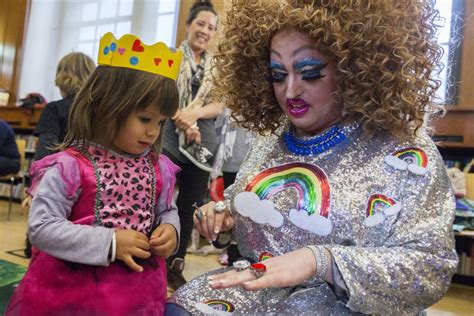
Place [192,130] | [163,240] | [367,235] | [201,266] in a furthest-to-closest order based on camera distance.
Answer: [201,266] → [192,130] → [163,240] → [367,235]

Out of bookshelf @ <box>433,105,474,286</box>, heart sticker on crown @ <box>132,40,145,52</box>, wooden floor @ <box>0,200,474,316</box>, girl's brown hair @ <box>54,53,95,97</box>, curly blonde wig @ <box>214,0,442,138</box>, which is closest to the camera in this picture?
curly blonde wig @ <box>214,0,442,138</box>

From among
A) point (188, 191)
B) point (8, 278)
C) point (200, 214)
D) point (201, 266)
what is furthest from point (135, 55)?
point (201, 266)

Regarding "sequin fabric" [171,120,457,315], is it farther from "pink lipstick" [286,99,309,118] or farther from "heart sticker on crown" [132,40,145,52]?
"heart sticker on crown" [132,40,145,52]

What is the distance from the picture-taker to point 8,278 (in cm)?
246

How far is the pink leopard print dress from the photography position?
3.23 feet

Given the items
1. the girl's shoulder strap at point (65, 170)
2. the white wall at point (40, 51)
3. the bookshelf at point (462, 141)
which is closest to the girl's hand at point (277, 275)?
the girl's shoulder strap at point (65, 170)

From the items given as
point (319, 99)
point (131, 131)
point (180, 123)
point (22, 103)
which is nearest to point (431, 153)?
point (319, 99)

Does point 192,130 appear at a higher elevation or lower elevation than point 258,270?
higher

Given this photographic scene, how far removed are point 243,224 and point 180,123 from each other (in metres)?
1.15

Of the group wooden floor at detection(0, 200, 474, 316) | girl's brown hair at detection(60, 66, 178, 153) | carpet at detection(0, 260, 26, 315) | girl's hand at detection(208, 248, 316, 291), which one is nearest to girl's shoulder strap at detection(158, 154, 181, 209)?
girl's brown hair at detection(60, 66, 178, 153)

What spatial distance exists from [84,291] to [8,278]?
176cm

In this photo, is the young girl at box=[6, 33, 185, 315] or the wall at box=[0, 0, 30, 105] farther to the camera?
the wall at box=[0, 0, 30, 105]

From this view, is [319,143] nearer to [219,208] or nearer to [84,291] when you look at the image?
[219,208]

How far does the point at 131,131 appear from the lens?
112 centimetres
